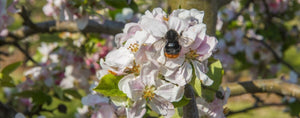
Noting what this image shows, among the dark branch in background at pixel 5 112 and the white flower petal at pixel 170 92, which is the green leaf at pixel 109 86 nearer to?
the white flower petal at pixel 170 92

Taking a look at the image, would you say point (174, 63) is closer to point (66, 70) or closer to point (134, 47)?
point (134, 47)

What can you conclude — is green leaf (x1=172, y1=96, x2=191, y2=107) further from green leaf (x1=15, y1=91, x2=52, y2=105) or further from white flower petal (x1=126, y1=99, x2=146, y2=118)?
green leaf (x1=15, y1=91, x2=52, y2=105)

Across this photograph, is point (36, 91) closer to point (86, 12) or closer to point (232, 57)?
point (86, 12)

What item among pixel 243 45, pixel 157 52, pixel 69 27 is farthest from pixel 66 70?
pixel 157 52

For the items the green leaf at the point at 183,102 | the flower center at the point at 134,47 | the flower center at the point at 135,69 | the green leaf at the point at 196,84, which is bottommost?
the green leaf at the point at 183,102

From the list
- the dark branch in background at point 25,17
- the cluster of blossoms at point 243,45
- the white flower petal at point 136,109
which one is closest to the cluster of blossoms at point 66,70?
the dark branch in background at point 25,17
